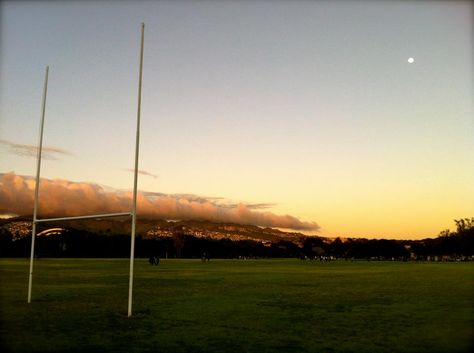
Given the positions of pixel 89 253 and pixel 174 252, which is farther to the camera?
pixel 174 252

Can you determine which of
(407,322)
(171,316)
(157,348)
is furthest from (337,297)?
(157,348)

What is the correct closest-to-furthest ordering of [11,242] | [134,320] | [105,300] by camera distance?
[134,320]
[105,300]
[11,242]

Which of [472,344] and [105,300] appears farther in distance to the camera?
[105,300]

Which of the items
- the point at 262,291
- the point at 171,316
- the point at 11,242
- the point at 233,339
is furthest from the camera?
the point at 11,242

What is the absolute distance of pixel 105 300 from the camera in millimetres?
12758

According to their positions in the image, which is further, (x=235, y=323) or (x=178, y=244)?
(x=178, y=244)

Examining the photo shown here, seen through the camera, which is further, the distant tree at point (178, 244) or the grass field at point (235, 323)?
the distant tree at point (178, 244)

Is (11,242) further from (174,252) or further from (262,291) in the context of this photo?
(262,291)

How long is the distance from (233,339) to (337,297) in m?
7.07

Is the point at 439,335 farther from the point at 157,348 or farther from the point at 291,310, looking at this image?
the point at 157,348

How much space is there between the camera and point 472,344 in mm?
7355

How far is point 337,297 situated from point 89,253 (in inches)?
3129

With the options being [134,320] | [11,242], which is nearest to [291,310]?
[134,320]

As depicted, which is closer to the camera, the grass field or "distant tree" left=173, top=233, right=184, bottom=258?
the grass field
